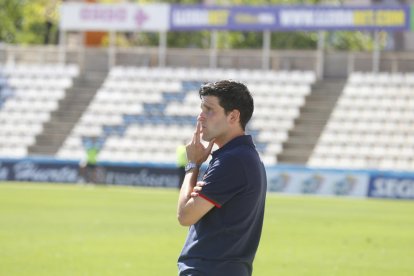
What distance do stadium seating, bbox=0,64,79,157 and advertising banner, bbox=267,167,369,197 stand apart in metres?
14.9

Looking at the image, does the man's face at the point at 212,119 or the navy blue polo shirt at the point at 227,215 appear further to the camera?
the man's face at the point at 212,119

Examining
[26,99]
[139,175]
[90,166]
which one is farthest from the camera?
[26,99]

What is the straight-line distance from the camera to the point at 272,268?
16.1 m

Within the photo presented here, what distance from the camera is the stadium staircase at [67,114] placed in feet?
172

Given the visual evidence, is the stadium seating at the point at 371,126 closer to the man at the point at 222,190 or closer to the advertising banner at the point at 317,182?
the advertising banner at the point at 317,182

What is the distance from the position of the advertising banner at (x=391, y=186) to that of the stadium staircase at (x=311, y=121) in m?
6.90

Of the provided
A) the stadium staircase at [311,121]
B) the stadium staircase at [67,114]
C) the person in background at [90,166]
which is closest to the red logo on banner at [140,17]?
the stadium staircase at [67,114]

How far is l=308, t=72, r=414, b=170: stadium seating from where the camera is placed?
153 feet

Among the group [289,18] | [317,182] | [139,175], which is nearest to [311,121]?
[289,18]

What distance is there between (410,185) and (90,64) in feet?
77.0

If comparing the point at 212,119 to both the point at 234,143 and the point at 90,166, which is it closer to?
the point at 234,143

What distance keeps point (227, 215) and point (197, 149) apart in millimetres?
464

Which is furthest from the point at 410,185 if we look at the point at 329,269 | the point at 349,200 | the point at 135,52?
the point at 329,269

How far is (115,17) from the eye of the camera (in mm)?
55969
